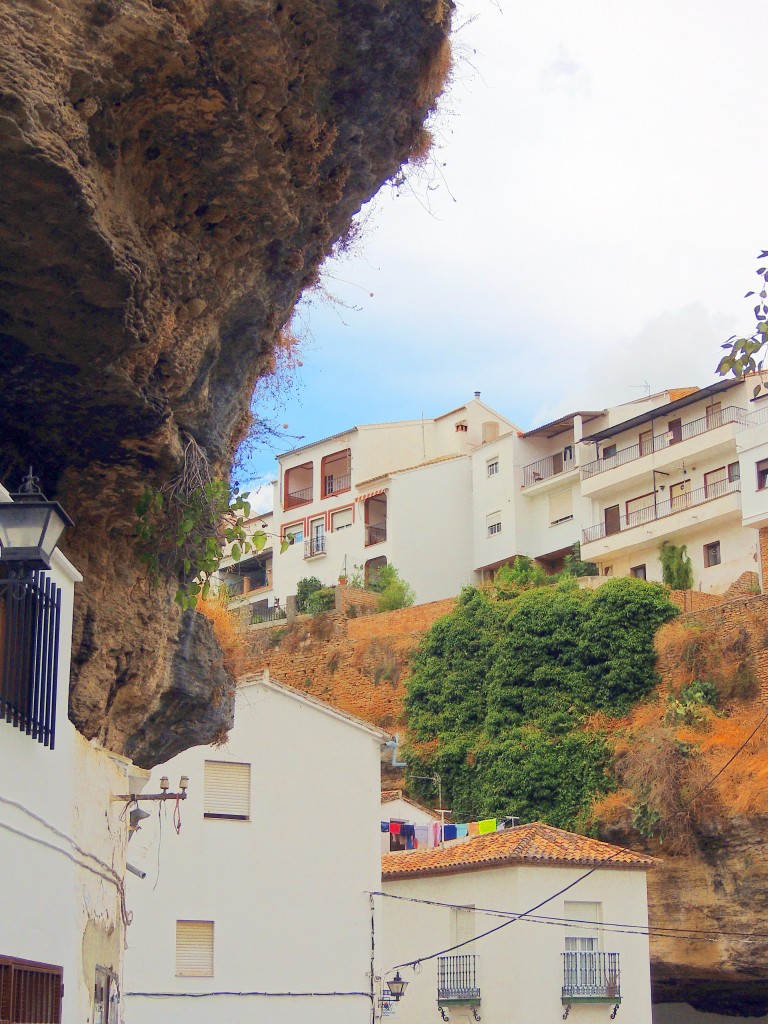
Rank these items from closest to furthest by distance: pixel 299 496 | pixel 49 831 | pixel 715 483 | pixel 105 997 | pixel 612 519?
pixel 49 831 → pixel 105 997 → pixel 715 483 → pixel 612 519 → pixel 299 496

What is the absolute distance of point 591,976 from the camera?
25.9 m

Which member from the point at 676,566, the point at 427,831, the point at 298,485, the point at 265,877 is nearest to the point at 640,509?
the point at 676,566

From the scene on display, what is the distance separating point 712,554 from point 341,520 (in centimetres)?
1636

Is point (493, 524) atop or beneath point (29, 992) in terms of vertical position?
atop

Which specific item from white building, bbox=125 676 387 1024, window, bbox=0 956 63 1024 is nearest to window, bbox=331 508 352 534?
white building, bbox=125 676 387 1024

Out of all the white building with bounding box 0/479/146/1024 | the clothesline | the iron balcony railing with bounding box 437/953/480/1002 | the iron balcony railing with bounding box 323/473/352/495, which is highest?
the iron balcony railing with bounding box 323/473/352/495

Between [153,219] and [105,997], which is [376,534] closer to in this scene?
[105,997]

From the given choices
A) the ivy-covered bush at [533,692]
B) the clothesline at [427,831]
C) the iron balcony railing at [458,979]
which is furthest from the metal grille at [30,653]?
the ivy-covered bush at [533,692]

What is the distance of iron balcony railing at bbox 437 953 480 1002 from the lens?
25.8 meters

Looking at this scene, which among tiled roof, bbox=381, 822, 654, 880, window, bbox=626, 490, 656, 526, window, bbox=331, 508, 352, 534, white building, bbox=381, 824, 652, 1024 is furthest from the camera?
window, bbox=331, 508, 352, 534

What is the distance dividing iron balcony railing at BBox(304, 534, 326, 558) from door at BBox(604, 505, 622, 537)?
12.0 metres

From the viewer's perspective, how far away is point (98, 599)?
10086mm

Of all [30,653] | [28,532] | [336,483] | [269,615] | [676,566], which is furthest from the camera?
[336,483]

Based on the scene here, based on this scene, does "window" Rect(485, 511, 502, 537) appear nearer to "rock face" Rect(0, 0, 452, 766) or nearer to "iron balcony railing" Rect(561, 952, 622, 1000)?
"iron balcony railing" Rect(561, 952, 622, 1000)
